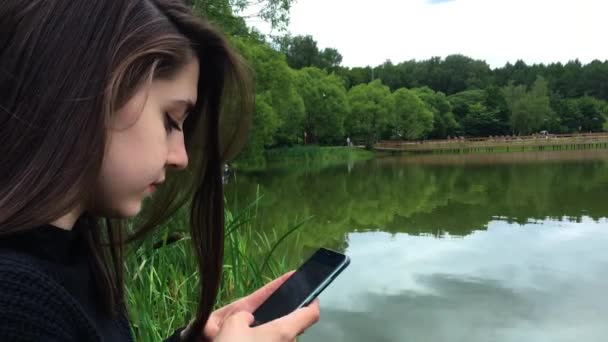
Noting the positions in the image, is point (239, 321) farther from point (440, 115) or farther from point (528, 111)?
point (528, 111)

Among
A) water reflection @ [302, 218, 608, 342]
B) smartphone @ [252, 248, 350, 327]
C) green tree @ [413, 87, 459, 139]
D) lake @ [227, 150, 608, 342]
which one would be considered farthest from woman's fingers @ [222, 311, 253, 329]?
green tree @ [413, 87, 459, 139]

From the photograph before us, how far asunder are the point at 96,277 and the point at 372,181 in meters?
13.1

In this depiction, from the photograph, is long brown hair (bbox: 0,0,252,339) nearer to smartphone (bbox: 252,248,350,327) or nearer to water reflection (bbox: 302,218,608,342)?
smartphone (bbox: 252,248,350,327)

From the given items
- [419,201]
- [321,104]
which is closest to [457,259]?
[419,201]

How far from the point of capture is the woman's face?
541mm

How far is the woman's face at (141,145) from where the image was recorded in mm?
541

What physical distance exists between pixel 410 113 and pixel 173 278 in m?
28.5

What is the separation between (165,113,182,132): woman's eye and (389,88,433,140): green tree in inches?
1156

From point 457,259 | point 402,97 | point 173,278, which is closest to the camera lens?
point 173,278

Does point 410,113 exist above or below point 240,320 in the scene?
above

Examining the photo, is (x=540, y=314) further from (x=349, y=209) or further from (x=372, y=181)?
(x=372, y=181)

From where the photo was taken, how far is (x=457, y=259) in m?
5.29

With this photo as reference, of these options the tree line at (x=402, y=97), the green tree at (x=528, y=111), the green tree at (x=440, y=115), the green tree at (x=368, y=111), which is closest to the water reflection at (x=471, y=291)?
the tree line at (x=402, y=97)

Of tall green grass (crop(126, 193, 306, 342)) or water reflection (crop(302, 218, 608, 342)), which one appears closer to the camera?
tall green grass (crop(126, 193, 306, 342))
